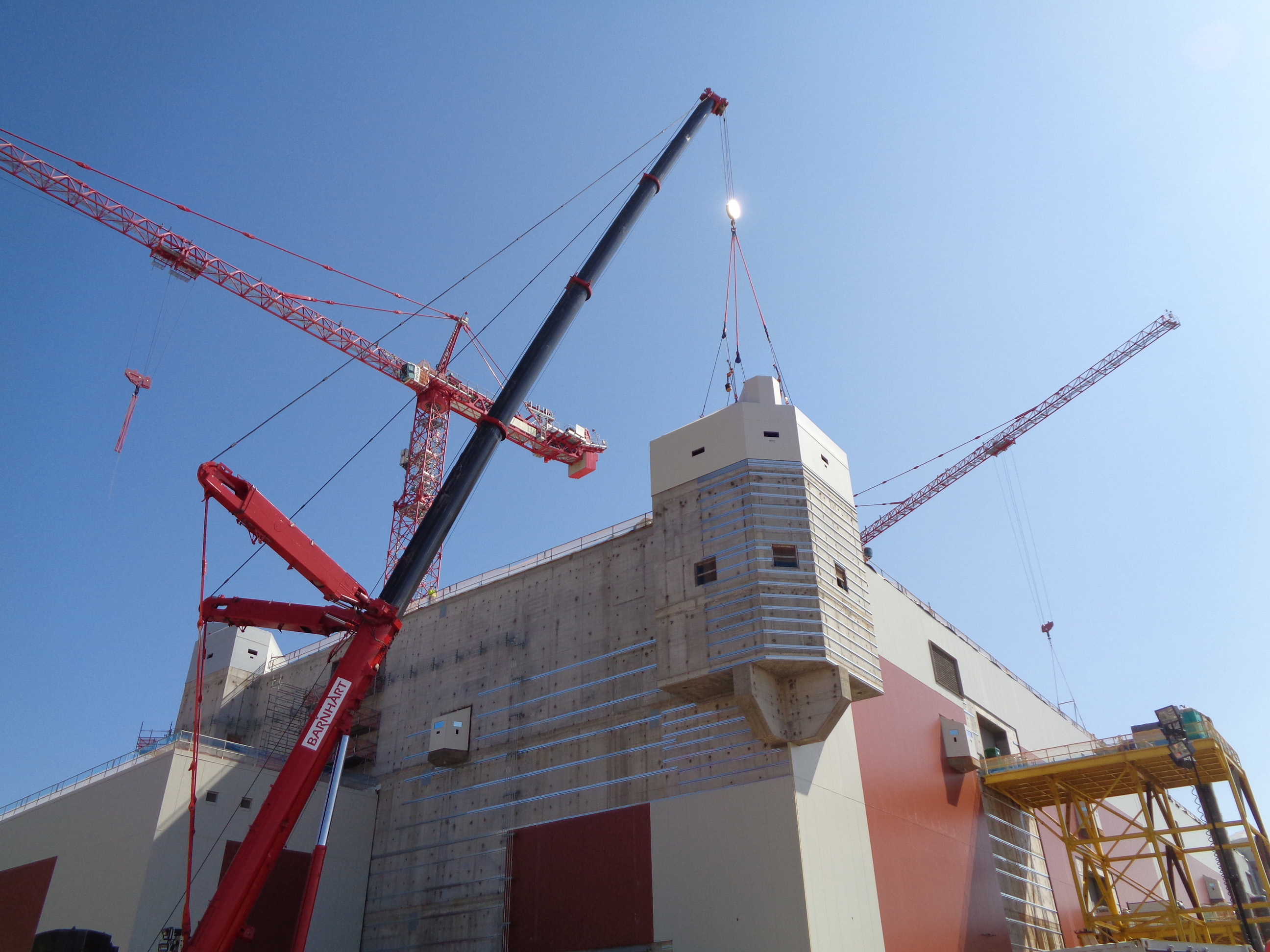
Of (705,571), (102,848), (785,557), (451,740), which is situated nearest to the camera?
(785,557)

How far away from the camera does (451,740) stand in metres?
44.6

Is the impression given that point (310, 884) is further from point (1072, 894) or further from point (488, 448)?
point (1072, 894)

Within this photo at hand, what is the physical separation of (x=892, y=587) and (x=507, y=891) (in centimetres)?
2469

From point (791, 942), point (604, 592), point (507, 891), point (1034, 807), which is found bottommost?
point (791, 942)

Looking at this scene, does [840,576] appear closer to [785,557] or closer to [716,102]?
[785,557]

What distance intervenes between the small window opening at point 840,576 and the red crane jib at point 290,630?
17903 mm

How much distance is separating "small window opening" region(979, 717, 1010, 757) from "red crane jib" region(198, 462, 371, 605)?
39.1 metres

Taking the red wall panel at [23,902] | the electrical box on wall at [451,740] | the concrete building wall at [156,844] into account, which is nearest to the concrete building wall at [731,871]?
the electrical box on wall at [451,740]

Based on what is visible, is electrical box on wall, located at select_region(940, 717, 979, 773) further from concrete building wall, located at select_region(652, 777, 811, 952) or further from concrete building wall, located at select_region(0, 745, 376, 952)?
concrete building wall, located at select_region(0, 745, 376, 952)

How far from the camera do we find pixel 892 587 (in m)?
49.0

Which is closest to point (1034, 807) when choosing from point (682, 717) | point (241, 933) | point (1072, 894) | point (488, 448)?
point (1072, 894)

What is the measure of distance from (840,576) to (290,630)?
862 inches

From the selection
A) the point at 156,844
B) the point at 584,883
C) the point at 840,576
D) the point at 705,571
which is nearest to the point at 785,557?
the point at 705,571

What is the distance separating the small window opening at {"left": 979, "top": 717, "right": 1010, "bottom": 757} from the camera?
5447 centimetres
